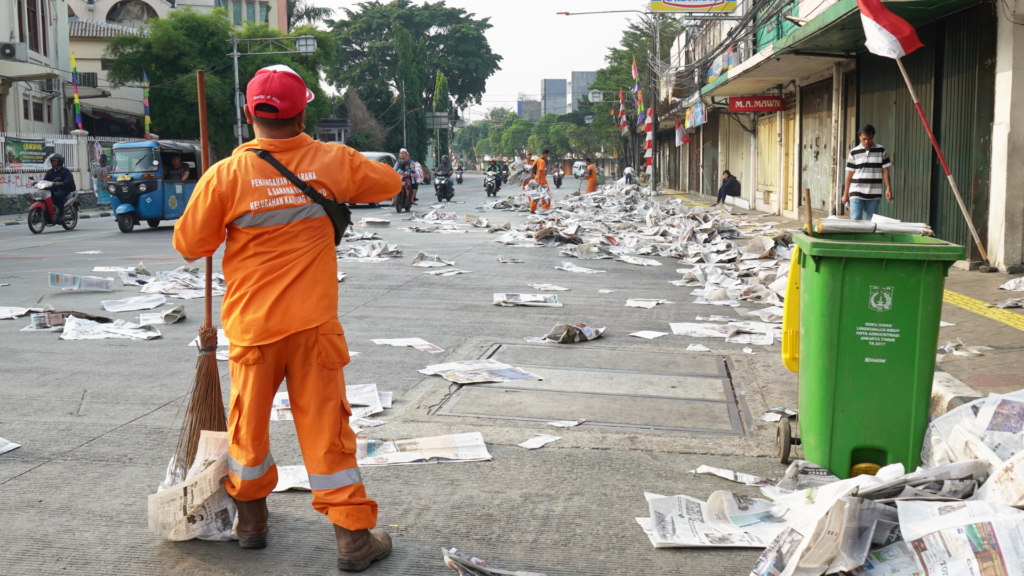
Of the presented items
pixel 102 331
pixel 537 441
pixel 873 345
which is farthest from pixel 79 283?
pixel 873 345

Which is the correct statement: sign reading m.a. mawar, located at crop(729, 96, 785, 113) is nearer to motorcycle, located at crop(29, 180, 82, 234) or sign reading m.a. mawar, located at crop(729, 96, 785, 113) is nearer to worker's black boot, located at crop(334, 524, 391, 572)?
motorcycle, located at crop(29, 180, 82, 234)

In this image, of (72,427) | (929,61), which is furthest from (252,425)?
(929,61)

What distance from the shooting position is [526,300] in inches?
343

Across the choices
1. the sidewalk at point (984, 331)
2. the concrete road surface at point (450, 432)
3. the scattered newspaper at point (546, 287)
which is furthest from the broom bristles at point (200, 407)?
the scattered newspaper at point (546, 287)

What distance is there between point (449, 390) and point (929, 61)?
906 centimetres

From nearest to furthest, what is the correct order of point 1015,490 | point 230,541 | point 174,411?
point 1015,490
point 230,541
point 174,411

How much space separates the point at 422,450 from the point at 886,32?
7489mm

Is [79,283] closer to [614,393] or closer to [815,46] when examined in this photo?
[614,393]

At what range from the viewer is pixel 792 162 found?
21.9 m

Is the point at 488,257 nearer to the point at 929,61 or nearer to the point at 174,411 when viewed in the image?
the point at 929,61

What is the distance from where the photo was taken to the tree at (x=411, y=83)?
6881 centimetres

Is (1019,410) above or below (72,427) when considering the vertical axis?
above

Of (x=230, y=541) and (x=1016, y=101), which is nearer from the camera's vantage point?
(x=230, y=541)

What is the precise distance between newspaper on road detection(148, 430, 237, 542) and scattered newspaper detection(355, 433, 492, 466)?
2.88 feet
